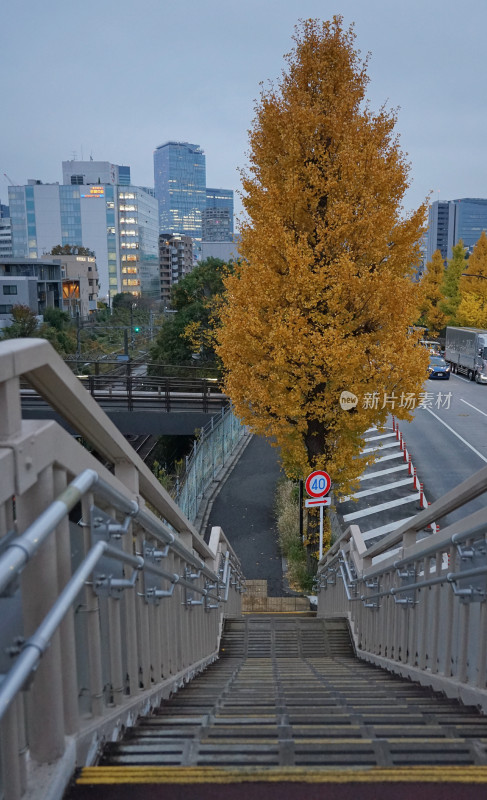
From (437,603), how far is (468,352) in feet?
115

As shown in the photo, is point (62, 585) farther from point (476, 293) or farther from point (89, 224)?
point (89, 224)

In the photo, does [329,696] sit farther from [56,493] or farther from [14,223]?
[14,223]

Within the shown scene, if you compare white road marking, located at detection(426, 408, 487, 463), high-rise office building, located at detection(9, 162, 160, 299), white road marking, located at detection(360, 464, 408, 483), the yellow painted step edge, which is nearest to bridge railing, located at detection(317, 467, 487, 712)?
the yellow painted step edge

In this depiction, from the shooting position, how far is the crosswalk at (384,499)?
15.1 meters

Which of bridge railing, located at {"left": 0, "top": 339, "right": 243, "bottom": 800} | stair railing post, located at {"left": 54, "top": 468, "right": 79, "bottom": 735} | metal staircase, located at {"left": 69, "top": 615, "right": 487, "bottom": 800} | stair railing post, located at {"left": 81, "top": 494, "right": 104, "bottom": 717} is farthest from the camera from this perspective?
stair railing post, located at {"left": 81, "top": 494, "right": 104, "bottom": 717}

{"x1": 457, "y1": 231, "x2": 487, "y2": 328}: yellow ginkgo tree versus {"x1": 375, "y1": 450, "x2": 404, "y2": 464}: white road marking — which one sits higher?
{"x1": 457, "y1": 231, "x2": 487, "y2": 328}: yellow ginkgo tree

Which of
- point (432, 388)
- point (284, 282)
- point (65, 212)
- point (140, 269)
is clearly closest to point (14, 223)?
point (65, 212)

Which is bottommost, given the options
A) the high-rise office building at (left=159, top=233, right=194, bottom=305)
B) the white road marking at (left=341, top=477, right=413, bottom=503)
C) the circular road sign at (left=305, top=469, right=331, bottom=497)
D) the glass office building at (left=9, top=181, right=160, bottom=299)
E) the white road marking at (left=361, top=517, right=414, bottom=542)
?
the white road marking at (left=361, top=517, right=414, bottom=542)

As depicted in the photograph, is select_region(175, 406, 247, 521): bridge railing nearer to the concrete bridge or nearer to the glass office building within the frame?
the concrete bridge

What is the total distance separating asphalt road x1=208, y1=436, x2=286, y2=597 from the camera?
13145mm

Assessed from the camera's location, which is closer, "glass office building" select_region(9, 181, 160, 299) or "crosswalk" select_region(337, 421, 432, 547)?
"crosswalk" select_region(337, 421, 432, 547)

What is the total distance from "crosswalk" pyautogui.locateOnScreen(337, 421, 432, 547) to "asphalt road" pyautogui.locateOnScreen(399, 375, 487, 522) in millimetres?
485

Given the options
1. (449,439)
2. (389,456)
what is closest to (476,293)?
(449,439)

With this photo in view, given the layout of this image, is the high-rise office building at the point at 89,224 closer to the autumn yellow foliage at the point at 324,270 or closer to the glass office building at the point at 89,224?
the glass office building at the point at 89,224
